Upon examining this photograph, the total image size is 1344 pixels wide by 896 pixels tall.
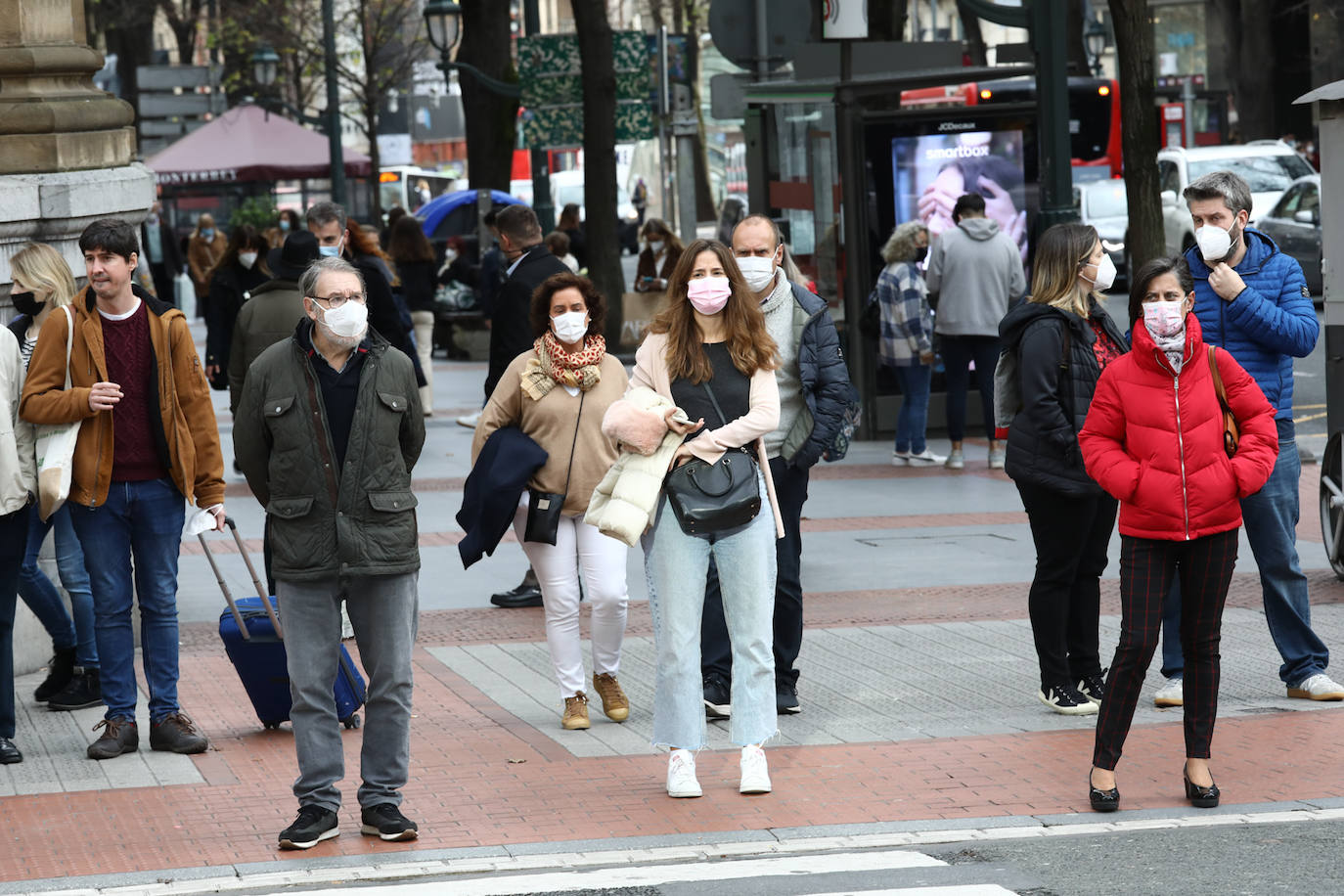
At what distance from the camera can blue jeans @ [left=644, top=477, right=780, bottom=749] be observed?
6.57 metres

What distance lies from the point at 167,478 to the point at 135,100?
32.3m

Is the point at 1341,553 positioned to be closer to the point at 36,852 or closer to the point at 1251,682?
the point at 1251,682

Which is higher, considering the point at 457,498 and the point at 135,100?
the point at 135,100

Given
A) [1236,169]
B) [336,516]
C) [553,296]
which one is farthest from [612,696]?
[1236,169]

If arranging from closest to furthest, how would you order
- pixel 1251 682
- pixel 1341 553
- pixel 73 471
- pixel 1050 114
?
pixel 73 471
pixel 1251 682
pixel 1341 553
pixel 1050 114

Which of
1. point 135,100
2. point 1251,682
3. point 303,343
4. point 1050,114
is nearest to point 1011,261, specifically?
point 1050,114

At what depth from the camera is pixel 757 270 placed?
293 inches

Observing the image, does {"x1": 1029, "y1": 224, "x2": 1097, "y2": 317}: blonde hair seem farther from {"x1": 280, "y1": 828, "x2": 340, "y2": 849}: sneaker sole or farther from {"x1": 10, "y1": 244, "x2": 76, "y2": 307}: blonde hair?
{"x1": 10, "y1": 244, "x2": 76, "y2": 307}: blonde hair

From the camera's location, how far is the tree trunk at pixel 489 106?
86.6 feet

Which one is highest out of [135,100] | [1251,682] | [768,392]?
[135,100]

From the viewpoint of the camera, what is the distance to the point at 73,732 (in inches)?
303

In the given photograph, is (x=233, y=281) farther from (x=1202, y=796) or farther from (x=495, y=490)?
(x=1202, y=796)

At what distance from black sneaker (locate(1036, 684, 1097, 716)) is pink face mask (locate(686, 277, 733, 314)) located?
7.11 feet

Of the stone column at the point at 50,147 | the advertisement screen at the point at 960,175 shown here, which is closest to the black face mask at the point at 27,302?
the stone column at the point at 50,147
